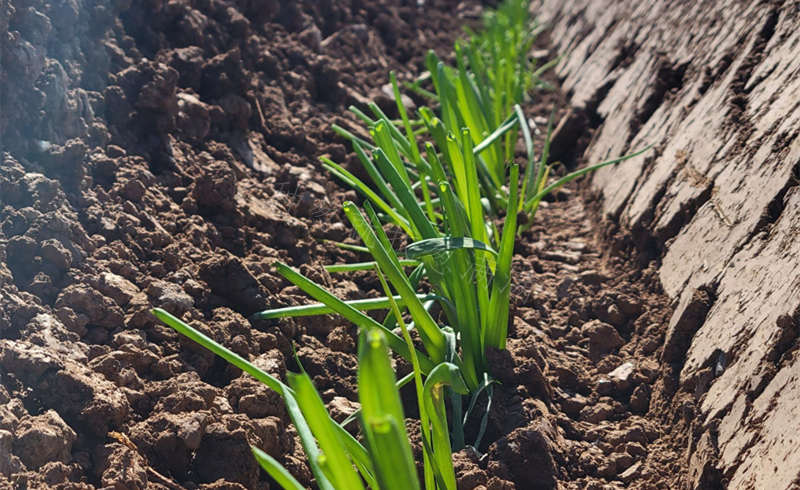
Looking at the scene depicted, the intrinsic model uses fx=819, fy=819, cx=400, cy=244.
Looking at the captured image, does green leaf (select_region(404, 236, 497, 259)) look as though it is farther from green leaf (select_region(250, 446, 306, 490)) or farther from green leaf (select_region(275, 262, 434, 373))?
green leaf (select_region(250, 446, 306, 490))

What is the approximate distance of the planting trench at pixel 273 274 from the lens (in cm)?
144

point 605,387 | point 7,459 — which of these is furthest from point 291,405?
point 605,387

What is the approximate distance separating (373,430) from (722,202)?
1324mm

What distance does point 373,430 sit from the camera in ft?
2.90

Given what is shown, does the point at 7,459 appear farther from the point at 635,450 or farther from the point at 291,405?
the point at 635,450

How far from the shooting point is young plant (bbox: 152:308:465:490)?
0.88m

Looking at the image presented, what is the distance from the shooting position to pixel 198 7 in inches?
115

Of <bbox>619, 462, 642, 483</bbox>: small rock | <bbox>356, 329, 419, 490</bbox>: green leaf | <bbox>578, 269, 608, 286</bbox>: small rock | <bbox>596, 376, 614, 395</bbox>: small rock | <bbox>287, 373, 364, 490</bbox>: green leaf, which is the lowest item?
<bbox>619, 462, 642, 483</bbox>: small rock

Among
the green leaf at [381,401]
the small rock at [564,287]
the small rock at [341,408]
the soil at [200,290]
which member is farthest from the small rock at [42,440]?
the small rock at [564,287]

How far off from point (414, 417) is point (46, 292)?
2.58 feet

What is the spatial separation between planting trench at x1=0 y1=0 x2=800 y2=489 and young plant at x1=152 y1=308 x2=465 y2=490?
207mm

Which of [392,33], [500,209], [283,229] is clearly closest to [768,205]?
[500,209]

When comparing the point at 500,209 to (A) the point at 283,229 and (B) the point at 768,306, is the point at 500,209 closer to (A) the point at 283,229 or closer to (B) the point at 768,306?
(A) the point at 283,229

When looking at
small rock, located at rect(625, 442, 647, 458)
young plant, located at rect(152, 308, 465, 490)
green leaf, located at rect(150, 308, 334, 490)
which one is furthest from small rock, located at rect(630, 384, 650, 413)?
green leaf, located at rect(150, 308, 334, 490)
